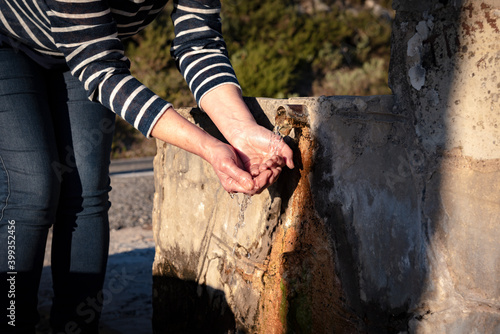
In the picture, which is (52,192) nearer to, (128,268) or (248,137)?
(248,137)

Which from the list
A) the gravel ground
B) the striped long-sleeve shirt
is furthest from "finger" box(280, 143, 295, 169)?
the gravel ground

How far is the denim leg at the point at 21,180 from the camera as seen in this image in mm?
1675

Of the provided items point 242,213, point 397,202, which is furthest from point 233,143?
point 397,202

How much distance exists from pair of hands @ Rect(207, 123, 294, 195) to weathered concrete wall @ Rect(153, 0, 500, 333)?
0.08 m

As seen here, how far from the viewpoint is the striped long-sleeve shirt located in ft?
4.86

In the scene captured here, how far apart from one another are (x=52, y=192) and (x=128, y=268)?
5.20 feet

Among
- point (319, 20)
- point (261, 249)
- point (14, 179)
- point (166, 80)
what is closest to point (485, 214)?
point (261, 249)

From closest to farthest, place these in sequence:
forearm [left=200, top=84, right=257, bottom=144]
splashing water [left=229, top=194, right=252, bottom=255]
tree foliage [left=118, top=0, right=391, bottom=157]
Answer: forearm [left=200, top=84, right=257, bottom=144]
splashing water [left=229, top=194, right=252, bottom=255]
tree foliage [left=118, top=0, right=391, bottom=157]

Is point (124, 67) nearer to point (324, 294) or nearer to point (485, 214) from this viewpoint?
point (324, 294)

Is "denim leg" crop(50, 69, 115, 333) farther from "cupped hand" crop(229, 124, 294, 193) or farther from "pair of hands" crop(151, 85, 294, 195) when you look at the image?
"cupped hand" crop(229, 124, 294, 193)

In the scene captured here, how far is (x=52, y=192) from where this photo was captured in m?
1.73

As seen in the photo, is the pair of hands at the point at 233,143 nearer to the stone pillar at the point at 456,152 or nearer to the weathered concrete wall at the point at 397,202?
the weathered concrete wall at the point at 397,202

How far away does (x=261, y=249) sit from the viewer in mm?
1758

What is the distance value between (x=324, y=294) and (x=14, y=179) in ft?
3.30
